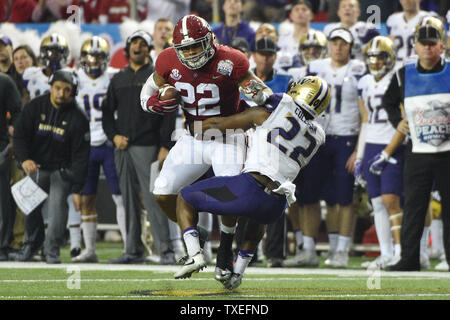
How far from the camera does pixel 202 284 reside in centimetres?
755

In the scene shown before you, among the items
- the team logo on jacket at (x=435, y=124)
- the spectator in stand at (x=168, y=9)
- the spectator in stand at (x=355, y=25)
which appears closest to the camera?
the team logo on jacket at (x=435, y=124)

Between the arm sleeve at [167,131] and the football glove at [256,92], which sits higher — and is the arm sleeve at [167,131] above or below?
below

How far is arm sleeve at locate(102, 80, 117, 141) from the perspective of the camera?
983 centimetres

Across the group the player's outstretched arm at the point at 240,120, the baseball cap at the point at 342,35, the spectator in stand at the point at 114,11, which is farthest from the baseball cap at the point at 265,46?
the spectator in stand at the point at 114,11

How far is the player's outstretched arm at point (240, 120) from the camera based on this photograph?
23.2 ft

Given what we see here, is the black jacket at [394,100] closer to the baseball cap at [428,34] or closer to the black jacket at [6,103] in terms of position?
the baseball cap at [428,34]

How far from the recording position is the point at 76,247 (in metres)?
10.2

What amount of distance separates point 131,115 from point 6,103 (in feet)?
4.28

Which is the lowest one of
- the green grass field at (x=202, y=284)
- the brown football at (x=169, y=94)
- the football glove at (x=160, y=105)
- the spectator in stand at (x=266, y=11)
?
the green grass field at (x=202, y=284)

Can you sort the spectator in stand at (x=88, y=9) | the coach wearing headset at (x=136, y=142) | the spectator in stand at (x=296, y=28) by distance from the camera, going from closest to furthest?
the coach wearing headset at (x=136, y=142)
the spectator in stand at (x=296, y=28)
the spectator in stand at (x=88, y=9)

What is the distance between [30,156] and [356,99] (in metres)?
3.22

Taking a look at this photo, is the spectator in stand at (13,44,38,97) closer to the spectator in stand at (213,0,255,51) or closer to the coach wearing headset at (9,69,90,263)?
the coach wearing headset at (9,69,90,263)

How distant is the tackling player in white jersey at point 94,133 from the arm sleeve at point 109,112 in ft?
1.02

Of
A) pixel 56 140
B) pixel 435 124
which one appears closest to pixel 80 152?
pixel 56 140
